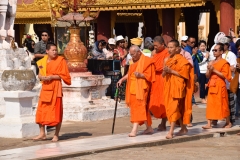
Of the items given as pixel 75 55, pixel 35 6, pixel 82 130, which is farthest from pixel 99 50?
pixel 35 6

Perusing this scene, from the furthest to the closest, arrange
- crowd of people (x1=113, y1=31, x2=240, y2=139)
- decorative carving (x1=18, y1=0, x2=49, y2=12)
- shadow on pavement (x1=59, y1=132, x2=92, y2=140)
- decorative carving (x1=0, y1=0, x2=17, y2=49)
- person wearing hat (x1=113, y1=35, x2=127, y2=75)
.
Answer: decorative carving (x1=18, y1=0, x2=49, y2=12) → person wearing hat (x1=113, y1=35, x2=127, y2=75) → decorative carving (x1=0, y1=0, x2=17, y2=49) → shadow on pavement (x1=59, y1=132, x2=92, y2=140) → crowd of people (x1=113, y1=31, x2=240, y2=139)

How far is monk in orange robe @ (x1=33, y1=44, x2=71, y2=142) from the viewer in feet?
39.4

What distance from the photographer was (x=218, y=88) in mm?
13383

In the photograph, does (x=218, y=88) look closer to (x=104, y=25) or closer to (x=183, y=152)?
(x=183, y=152)

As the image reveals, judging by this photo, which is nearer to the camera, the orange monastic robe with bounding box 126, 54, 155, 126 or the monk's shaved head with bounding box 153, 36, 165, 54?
the orange monastic robe with bounding box 126, 54, 155, 126

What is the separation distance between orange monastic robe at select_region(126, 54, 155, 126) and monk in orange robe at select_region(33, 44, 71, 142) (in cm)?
98

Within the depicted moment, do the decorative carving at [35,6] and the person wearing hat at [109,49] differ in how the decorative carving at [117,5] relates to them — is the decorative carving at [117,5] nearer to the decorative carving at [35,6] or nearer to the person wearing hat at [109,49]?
the decorative carving at [35,6]

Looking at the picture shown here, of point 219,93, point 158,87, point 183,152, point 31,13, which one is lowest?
point 183,152

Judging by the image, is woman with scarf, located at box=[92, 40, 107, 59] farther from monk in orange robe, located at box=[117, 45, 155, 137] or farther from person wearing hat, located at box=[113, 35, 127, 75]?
monk in orange robe, located at box=[117, 45, 155, 137]

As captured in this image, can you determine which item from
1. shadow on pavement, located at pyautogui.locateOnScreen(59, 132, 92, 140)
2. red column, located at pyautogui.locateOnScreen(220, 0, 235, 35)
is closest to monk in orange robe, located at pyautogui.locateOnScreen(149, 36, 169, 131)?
shadow on pavement, located at pyautogui.locateOnScreen(59, 132, 92, 140)

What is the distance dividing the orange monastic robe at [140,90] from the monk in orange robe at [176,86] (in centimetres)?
25

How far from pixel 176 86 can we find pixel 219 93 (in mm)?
1536

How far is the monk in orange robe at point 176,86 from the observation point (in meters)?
12.1

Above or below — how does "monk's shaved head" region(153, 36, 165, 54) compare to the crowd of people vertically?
above
